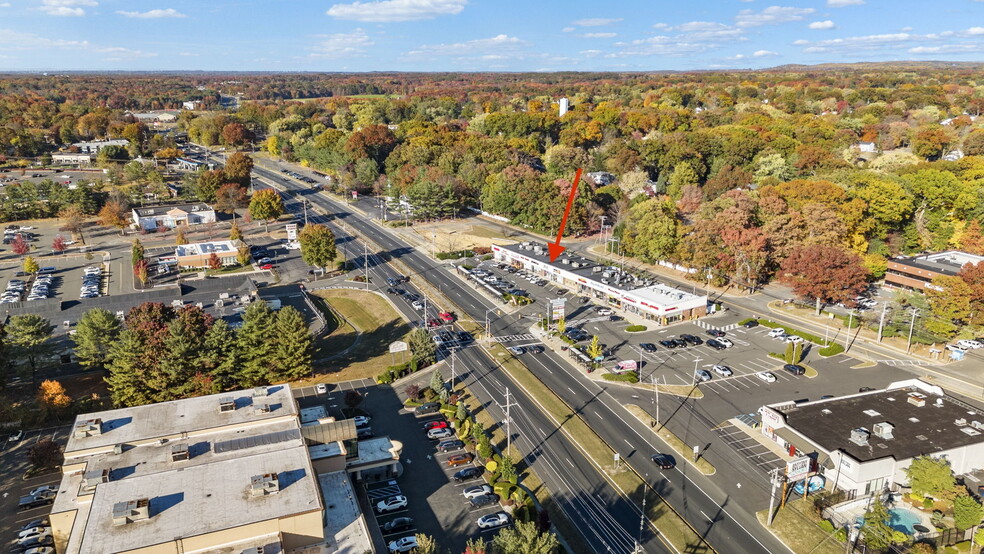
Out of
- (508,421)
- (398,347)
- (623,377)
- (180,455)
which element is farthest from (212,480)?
(623,377)

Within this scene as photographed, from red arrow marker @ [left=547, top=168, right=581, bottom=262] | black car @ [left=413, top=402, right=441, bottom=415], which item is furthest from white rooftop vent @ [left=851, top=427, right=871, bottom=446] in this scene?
red arrow marker @ [left=547, top=168, right=581, bottom=262]

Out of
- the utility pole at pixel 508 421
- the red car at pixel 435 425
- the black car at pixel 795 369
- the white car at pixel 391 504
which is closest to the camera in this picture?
the white car at pixel 391 504

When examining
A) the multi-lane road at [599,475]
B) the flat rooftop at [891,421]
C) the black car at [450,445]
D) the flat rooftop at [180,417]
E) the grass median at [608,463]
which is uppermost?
the flat rooftop at [180,417]

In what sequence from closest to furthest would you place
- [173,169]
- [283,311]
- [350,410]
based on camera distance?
1. [350,410]
2. [283,311]
3. [173,169]

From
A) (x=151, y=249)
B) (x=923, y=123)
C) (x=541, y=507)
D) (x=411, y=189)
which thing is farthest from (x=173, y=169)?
(x=923, y=123)

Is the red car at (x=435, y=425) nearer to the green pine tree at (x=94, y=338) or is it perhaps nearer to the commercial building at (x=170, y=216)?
the green pine tree at (x=94, y=338)

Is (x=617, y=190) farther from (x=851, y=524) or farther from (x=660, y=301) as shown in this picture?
(x=851, y=524)

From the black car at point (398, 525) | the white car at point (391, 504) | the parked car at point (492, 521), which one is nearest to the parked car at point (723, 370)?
the parked car at point (492, 521)
